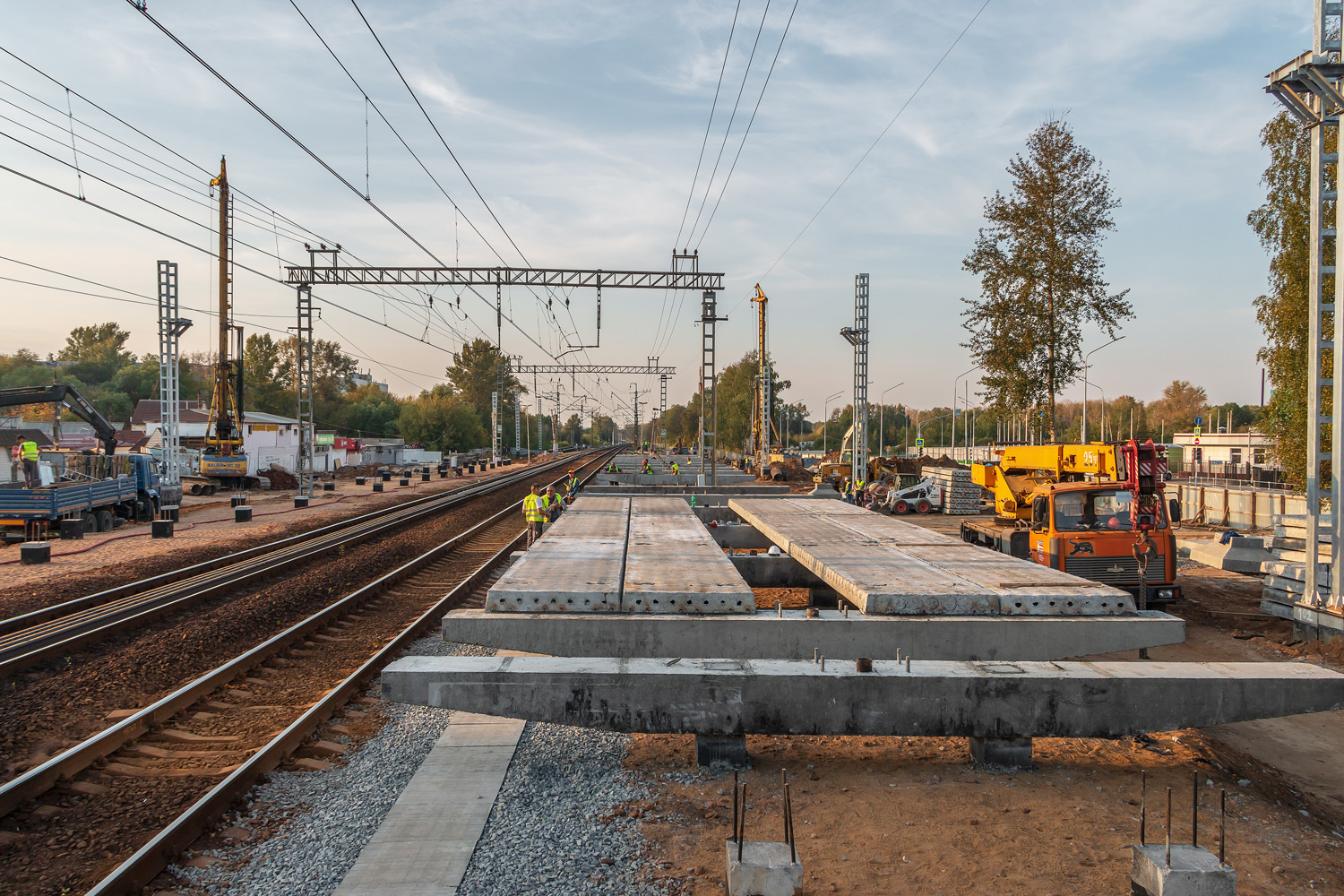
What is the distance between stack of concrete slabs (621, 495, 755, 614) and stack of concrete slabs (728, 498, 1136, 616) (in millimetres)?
834

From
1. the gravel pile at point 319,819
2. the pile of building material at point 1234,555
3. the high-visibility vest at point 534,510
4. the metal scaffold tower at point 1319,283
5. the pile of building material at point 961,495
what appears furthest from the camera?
the pile of building material at point 961,495

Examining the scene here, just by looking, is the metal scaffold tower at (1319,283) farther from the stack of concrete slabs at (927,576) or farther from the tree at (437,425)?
the tree at (437,425)

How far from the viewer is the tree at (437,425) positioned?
91875mm

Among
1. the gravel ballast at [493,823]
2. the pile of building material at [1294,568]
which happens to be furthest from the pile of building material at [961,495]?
the gravel ballast at [493,823]

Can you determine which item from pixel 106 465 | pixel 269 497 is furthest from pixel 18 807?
pixel 269 497

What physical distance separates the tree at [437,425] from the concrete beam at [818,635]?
295 ft

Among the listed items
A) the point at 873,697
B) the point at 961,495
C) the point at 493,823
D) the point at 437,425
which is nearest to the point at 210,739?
the point at 493,823

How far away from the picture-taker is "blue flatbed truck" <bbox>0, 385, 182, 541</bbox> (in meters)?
19.7

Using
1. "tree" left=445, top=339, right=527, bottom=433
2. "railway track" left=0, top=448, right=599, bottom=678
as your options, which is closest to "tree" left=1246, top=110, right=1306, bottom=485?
"railway track" left=0, top=448, right=599, bottom=678

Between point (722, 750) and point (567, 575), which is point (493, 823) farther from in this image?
point (567, 575)

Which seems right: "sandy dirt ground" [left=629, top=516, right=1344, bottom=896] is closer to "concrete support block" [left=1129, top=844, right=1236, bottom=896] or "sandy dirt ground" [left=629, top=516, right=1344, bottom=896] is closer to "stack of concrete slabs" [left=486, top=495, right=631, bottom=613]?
"concrete support block" [left=1129, top=844, right=1236, bottom=896]

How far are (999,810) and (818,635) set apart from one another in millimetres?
1495

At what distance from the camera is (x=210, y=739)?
6500mm

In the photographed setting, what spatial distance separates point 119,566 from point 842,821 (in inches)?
651
